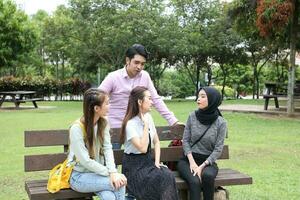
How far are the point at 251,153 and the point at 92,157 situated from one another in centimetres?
549

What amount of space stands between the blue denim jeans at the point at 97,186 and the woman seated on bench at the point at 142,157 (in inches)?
11.9

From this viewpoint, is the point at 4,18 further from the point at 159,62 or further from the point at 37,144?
the point at 37,144

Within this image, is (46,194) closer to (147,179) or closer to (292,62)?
(147,179)

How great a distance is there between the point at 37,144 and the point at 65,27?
82.5 feet

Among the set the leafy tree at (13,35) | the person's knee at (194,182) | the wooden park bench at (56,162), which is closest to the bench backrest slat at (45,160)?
the wooden park bench at (56,162)

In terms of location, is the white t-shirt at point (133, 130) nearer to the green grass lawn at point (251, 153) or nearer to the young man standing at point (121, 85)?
the young man standing at point (121, 85)

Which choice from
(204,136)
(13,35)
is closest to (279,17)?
(204,136)

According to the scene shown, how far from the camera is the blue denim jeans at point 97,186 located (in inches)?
184

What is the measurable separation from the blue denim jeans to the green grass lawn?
1.98 meters

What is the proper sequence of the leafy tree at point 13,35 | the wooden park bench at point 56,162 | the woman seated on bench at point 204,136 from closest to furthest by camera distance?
the wooden park bench at point 56,162, the woman seated on bench at point 204,136, the leafy tree at point 13,35

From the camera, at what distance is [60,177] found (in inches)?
189

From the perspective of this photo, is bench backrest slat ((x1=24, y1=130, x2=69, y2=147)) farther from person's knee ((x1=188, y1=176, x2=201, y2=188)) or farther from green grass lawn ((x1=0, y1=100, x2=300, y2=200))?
green grass lawn ((x1=0, y1=100, x2=300, y2=200))

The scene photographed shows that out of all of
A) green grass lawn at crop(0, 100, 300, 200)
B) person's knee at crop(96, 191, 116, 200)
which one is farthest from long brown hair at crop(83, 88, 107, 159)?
green grass lawn at crop(0, 100, 300, 200)

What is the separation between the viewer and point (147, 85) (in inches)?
225
